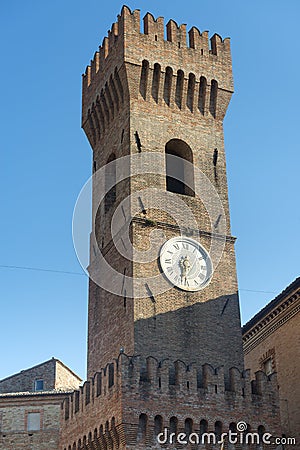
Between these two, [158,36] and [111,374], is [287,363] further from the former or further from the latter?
[158,36]

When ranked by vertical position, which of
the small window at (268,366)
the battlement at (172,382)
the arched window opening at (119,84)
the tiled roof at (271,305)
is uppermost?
the arched window opening at (119,84)

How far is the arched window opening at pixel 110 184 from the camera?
25281 millimetres

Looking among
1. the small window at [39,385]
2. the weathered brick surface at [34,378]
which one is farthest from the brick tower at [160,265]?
the small window at [39,385]

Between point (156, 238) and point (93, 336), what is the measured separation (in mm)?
4270

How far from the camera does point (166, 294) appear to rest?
21906mm

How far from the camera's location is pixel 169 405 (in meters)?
19.2

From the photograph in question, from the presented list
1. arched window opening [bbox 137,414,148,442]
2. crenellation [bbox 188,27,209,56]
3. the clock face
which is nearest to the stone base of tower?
arched window opening [bbox 137,414,148,442]

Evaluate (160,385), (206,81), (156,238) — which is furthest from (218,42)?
(160,385)

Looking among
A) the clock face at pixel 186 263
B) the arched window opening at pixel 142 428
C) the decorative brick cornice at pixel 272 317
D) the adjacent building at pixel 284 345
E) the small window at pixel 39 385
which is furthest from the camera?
the small window at pixel 39 385

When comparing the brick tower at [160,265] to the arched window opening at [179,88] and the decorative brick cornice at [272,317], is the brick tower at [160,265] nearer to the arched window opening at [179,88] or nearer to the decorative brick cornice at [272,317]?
the arched window opening at [179,88]

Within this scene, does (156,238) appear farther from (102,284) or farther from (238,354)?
(238,354)

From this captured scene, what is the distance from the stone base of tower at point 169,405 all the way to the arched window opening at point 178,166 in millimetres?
7116

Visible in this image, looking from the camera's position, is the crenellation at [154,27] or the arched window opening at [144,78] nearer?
the arched window opening at [144,78]

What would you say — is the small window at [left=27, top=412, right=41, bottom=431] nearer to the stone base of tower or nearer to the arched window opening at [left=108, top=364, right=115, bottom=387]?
the stone base of tower
